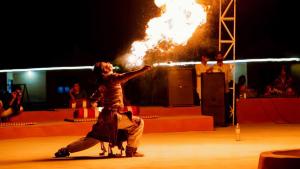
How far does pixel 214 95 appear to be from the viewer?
1852 cm

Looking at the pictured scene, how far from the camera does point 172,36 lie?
50.5ft

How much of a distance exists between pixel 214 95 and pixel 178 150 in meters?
5.62

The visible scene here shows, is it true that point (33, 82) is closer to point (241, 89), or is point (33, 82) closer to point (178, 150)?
point (241, 89)

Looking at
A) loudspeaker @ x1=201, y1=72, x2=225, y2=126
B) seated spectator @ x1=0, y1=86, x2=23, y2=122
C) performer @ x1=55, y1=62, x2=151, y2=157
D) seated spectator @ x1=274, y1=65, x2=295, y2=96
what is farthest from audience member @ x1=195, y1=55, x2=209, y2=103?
performer @ x1=55, y1=62, x2=151, y2=157

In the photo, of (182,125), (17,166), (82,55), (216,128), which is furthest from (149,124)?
(82,55)

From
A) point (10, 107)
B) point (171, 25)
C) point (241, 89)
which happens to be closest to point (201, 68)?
point (241, 89)

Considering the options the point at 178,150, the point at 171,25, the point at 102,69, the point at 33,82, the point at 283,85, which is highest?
the point at 171,25

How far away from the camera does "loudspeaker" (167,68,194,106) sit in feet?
64.7

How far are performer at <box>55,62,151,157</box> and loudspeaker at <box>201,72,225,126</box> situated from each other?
21.7 feet

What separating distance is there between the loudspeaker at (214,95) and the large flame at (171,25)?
1.99 m

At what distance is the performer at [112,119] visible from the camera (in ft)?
38.4

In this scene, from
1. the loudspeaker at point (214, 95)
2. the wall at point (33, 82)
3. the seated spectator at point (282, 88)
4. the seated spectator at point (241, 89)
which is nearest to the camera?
the loudspeaker at point (214, 95)

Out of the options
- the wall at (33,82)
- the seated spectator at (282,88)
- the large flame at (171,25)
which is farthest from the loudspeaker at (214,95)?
the wall at (33,82)

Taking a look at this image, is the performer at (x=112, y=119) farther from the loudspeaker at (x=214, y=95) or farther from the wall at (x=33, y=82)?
the wall at (x=33, y=82)
